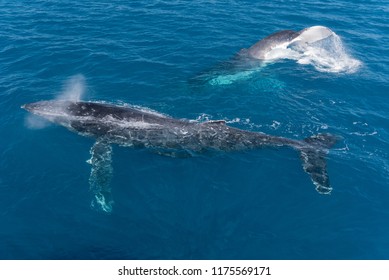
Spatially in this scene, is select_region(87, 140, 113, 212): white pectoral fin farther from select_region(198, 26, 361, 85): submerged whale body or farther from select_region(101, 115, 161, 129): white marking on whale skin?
select_region(198, 26, 361, 85): submerged whale body

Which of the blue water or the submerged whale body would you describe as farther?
the submerged whale body

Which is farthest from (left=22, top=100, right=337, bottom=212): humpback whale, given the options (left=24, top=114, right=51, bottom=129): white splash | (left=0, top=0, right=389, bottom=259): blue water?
(left=24, top=114, right=51, bottom=129): white splash

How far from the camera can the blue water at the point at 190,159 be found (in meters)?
24.7

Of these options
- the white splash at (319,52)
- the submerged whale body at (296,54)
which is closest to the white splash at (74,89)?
the submerged whale body at (296,54)

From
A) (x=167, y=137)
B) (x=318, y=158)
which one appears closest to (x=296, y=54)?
(x=318, y=158)

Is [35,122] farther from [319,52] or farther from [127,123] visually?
[319,52]

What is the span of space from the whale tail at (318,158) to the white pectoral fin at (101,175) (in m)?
15.8

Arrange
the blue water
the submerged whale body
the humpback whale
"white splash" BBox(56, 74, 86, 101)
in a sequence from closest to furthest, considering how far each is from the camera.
A: 1. the blue water
2. the humpback whale
3. "white splash" BBox(56, 74, 86, 101)
4. the submerged whale body

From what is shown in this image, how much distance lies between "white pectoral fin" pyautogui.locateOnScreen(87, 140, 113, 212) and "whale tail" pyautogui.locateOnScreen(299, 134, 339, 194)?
51.9 ft

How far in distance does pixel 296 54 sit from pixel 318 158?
892 inches

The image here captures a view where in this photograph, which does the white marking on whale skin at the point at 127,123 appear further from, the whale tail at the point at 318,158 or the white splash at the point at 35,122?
the whale tail at the point at 318,158

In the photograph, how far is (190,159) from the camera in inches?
1200

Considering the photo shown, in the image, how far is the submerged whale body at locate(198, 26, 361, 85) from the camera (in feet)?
145

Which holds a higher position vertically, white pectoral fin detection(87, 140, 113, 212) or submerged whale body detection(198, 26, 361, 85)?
submerged whale body detection(198, 26, 361, 85)
